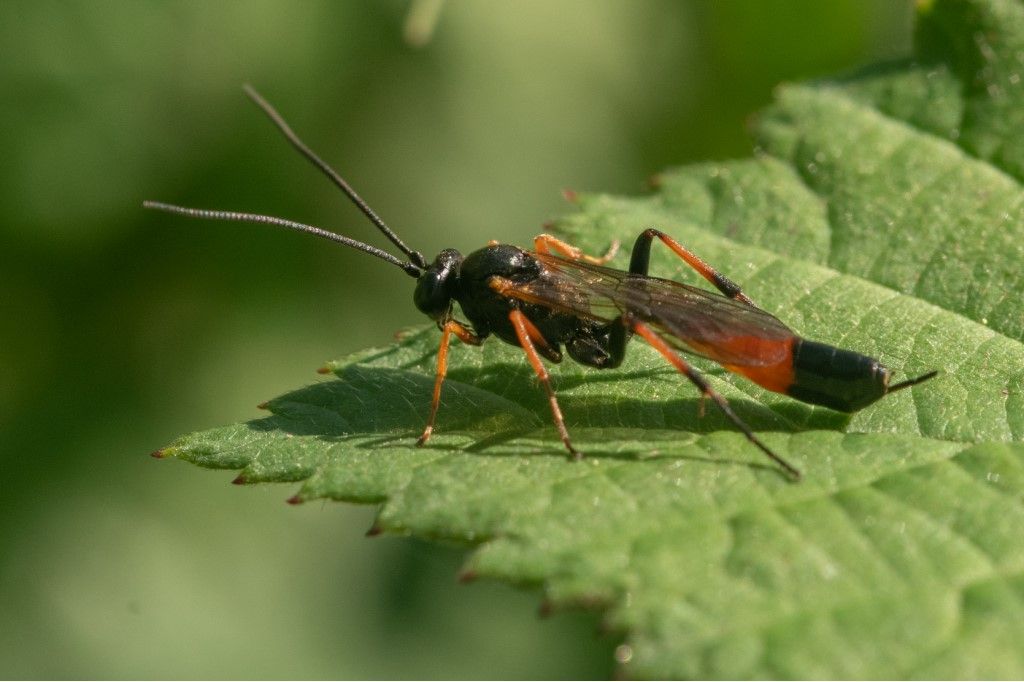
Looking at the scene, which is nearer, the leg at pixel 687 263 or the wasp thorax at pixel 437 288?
the leg at pixel 687 263

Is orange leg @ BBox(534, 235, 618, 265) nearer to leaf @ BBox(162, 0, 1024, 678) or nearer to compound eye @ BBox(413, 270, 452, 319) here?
leaf @ BBox(162, 0, 1024, 678)

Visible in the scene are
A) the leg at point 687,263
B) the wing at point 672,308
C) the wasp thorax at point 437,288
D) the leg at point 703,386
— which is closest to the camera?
the leg at point 703,386

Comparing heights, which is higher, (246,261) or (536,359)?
(246,261)

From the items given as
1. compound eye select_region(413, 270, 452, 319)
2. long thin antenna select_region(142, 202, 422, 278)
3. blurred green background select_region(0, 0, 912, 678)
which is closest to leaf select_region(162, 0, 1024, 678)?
compound eye select_region(413, 270, 452, 319)

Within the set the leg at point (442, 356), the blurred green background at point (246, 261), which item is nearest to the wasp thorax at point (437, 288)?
the leg at point (442, 356)

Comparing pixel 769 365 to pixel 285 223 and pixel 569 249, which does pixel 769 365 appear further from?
pixel 285 223

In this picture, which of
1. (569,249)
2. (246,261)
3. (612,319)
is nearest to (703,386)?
(612,319)

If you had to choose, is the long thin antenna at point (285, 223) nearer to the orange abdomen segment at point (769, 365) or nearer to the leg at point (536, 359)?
the leg at point (536, 359)
